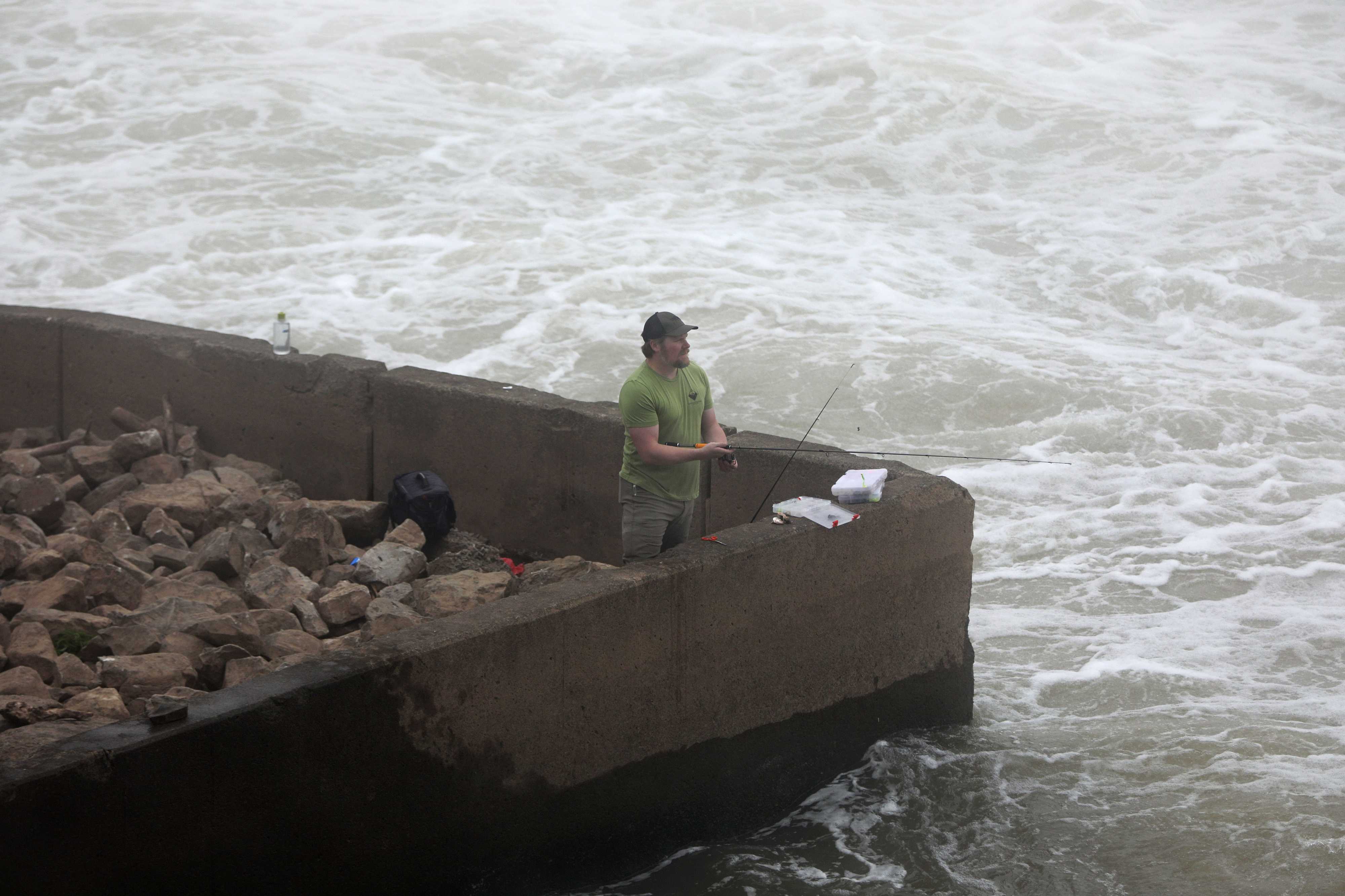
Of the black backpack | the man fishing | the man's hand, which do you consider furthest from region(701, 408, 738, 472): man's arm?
the black backpack

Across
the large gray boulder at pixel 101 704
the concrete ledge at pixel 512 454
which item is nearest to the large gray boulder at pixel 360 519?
the concrete ledge at pixel 512 454

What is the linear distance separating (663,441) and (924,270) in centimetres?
1124

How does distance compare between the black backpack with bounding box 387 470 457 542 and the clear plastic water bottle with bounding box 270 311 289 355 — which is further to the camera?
the clear plastic water bottle with bounding box 270 311 289 355

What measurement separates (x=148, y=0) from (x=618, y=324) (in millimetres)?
15003

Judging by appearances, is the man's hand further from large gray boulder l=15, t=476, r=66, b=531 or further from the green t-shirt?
large gray boulder l=15, t=476, r=66, b=531

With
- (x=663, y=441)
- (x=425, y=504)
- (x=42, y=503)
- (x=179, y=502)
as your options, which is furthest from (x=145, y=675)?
(x=42, y=503)

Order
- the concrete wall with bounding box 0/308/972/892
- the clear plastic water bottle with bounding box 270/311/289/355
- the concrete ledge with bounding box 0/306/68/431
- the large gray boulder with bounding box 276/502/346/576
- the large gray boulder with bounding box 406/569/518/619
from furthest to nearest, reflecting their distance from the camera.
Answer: the concrete ledge with bounding box 0/306/68/431 → the clear plastic water bottle with bounding box 270/311/289/355 → the large gray boulder with bounding box 276/502/346/576 → the large gray boulder with bounding box 406/569/518/619 → the concrete wall with bounding box 0/308/972/892

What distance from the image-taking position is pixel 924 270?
16.5 metres

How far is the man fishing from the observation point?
5.74 metres

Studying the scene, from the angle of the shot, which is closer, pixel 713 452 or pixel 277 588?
pixel 713 452

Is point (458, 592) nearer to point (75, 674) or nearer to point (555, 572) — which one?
point (555, 572)

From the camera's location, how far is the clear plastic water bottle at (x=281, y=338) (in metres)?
8.36

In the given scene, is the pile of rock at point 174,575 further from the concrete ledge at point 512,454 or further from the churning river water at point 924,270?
the churning river water at point 924,270

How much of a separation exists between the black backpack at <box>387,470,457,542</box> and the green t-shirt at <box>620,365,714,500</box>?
173 cm
